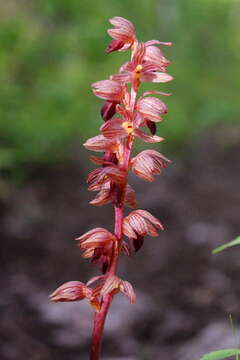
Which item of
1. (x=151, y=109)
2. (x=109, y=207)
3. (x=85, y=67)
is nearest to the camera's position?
(x=151, y=109)

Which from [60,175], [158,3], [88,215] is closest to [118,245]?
[88,215]

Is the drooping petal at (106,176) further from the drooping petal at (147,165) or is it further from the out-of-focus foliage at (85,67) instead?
the out-of-focus foliage at (85,67)

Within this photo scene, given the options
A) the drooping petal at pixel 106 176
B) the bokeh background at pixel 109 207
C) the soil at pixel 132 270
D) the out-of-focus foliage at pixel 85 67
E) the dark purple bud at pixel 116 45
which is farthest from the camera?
the out-of-focus foliage at pixel 85 67

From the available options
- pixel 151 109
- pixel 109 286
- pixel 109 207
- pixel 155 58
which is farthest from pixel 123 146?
pixel 109 207

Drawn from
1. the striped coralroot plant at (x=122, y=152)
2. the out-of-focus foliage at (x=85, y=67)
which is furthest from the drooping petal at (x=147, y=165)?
the out-of-focus foliage at (x=85, y=67)

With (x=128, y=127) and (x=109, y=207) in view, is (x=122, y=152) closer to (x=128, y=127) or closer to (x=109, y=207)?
(x=128, y=127)

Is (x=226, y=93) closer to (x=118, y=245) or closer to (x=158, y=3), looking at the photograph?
(x=158, y=3)

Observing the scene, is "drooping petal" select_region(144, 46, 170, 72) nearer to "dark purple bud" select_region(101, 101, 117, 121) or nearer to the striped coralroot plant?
the striped coralroot plant
